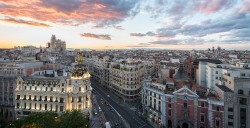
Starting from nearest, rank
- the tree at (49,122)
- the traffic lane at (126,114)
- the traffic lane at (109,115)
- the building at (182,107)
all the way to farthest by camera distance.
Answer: the tree at (49,122) < the building at (182,107) < the traffic lane at (126,114) < the traffic lane at (109,115)

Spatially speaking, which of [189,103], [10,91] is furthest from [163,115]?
[10,91]

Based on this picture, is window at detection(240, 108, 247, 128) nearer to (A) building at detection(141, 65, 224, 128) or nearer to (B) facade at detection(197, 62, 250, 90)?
(A) building at detection(141, 65, 224, 128)

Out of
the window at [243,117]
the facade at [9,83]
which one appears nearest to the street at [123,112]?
the window at [243,117]

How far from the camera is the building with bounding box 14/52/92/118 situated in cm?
8875

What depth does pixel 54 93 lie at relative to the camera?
8944cm

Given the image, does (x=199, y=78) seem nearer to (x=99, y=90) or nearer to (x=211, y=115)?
(x=211, y=115)

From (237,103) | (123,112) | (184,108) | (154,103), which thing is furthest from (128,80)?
(237,103)

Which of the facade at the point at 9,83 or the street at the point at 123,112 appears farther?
the facade at the point at 9,83

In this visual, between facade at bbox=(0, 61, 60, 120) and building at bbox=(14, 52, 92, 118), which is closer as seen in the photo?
building at bbox=(14, 52, 92, 118)

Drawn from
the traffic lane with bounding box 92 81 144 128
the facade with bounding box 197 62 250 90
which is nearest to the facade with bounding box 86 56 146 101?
the traffic lane with bounding box 92 81 144 128

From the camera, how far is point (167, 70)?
412 ft

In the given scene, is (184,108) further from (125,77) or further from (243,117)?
(125,77)

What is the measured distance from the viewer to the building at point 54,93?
88.8 metres

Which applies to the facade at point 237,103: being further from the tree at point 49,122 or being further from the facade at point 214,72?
the tree at point 49,122
